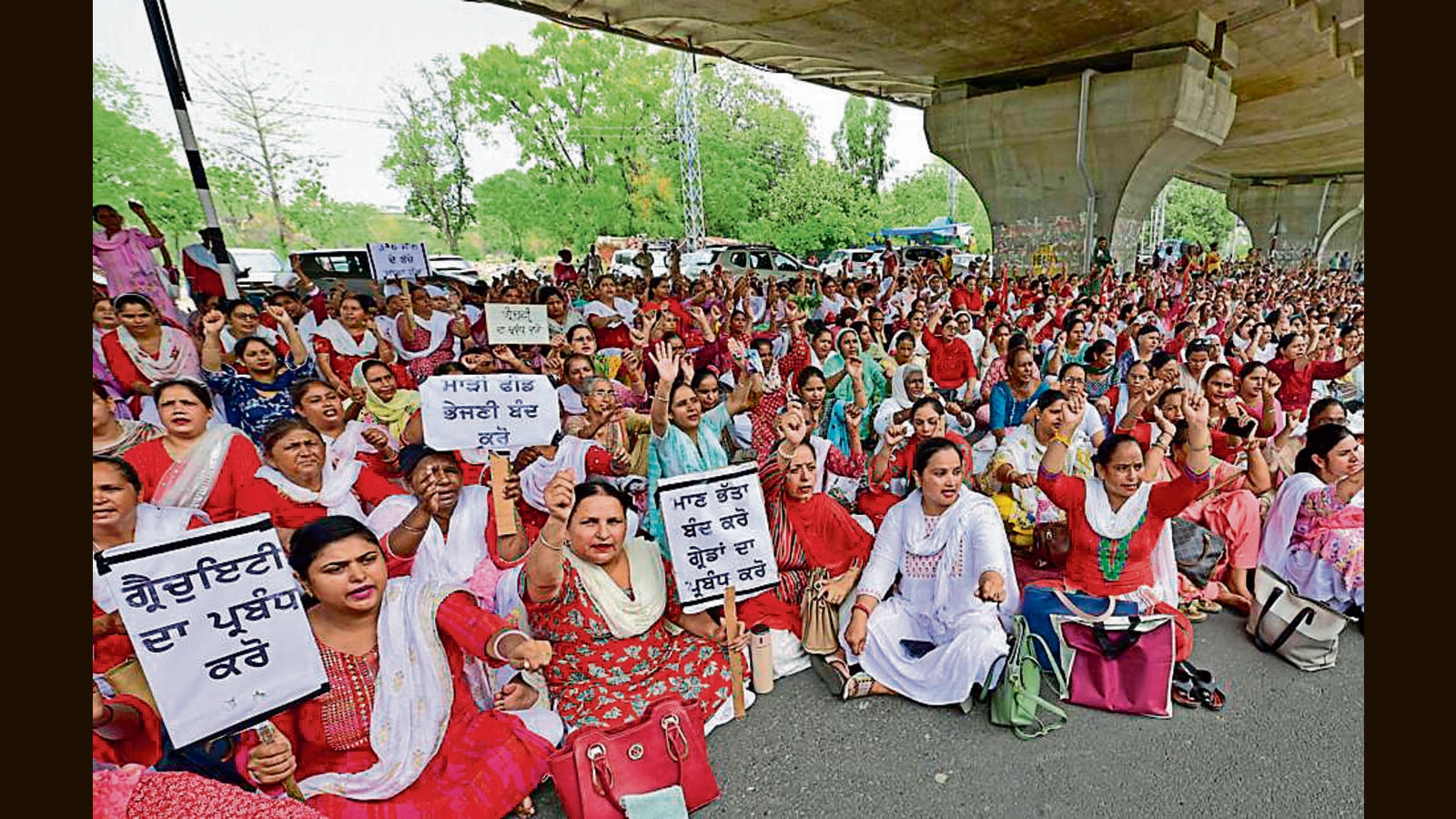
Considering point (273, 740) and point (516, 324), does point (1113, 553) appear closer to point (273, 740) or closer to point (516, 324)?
point (273, 740)

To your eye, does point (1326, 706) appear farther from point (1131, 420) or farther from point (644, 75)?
point (644, 75)

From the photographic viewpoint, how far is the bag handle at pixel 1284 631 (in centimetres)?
307

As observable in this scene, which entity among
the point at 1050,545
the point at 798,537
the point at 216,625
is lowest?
the point at 1050,545

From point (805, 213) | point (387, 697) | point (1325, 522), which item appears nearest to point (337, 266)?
point (387, 697)

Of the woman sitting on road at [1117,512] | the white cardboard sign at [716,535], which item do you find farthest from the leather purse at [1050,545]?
the white cardboard sign at [716,535]

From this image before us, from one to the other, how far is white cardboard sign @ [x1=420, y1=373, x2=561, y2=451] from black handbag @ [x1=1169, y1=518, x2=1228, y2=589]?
3203 mm

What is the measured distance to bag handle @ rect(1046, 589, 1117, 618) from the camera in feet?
9.32

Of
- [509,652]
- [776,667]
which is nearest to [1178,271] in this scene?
[776,667]

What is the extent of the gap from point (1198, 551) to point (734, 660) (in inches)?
100

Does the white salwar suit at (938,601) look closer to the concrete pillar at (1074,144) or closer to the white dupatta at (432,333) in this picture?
the white dupatta at (432,333)

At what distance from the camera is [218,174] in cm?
2189

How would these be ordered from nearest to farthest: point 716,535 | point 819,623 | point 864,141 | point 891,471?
point 716,535 → point 819,623 → point 891,471 → point 864,141

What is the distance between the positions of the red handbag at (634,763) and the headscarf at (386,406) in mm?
2828

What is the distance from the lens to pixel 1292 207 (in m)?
27.8
